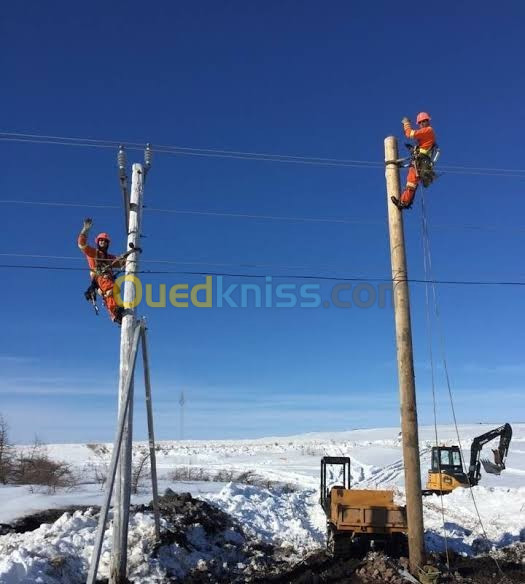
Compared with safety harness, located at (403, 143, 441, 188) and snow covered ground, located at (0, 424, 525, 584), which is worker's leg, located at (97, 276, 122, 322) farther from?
safety harness, located at (403, 143, 441, 188)

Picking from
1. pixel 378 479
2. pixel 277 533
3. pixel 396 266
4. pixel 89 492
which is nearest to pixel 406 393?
pixel 396 266

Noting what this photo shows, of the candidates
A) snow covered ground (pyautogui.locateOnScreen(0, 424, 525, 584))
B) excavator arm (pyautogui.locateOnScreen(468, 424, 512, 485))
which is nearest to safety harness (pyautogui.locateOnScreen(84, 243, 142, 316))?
snow covered ground (pyautogui.locateOnScreen(0, 424, 525, 584))

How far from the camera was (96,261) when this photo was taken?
10531 millimetres

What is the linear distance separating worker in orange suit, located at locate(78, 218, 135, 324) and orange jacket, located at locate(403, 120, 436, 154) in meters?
5.38

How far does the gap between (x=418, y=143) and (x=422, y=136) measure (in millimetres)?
138

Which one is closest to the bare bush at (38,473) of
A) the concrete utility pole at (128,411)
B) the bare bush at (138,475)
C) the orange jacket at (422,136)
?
the bare bush at (138,475)

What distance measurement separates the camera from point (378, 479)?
31188mm

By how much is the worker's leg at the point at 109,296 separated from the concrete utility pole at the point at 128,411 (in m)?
0.17

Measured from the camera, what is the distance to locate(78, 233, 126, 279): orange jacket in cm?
1045

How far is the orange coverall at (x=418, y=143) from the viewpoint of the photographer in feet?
34.6

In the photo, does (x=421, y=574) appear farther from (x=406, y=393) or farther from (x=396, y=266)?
(x=396, y=266)

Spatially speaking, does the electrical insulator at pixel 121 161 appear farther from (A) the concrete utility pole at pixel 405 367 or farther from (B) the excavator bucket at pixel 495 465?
Answer: (B) the excavator bucket at pixel 495 465

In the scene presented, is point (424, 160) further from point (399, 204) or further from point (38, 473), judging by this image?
point (38, 473)

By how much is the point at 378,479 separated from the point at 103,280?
24742 millimetres
